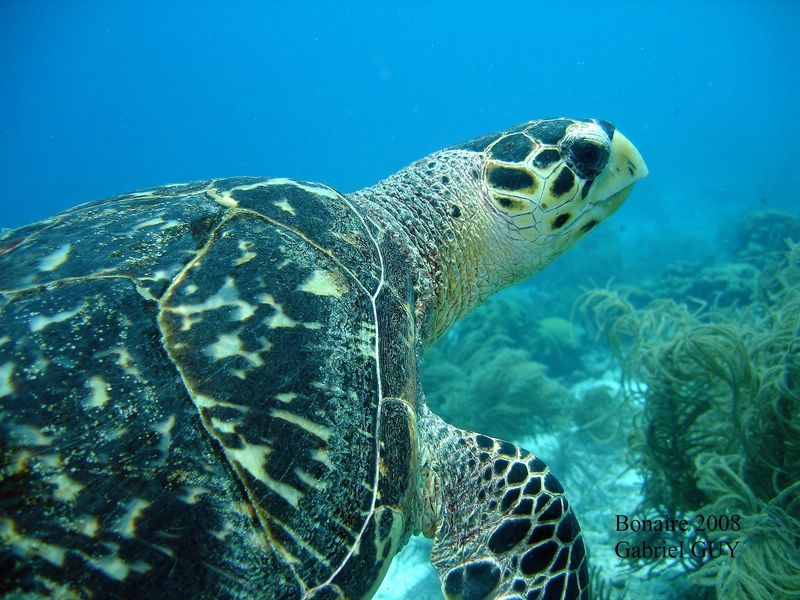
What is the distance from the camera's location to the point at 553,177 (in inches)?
88.6

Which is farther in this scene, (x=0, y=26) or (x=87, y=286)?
(x=0, y=26)

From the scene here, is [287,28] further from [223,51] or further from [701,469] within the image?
[701,469]

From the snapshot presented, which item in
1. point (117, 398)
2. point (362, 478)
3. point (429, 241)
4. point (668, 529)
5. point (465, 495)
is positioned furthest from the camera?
point (668, 529)

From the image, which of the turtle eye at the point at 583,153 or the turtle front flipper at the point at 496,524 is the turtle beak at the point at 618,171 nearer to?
the turtle eye at the point at 583,153

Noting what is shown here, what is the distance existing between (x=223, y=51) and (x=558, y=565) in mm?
121649

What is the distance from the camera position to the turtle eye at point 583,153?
7.37ft

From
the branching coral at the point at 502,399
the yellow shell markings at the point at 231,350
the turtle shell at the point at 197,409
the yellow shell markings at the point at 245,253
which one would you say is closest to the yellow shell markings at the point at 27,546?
the turtle shell at the point at 197,409

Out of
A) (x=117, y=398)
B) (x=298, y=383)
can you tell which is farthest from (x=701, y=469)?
(x=117, y=398)

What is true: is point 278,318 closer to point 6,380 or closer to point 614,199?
point 6,380

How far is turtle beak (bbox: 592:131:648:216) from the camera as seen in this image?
2.34m

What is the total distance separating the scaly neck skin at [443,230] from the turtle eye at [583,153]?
0.49m

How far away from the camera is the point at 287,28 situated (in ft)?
331

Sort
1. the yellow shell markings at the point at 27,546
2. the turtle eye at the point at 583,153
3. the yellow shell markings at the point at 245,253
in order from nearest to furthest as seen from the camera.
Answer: the yellow shell markings at the point at 27,546 < the yellow shell markings at the point at 245,253 < the turtle eye at the point at 583,153

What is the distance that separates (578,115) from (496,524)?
90.8 metres
